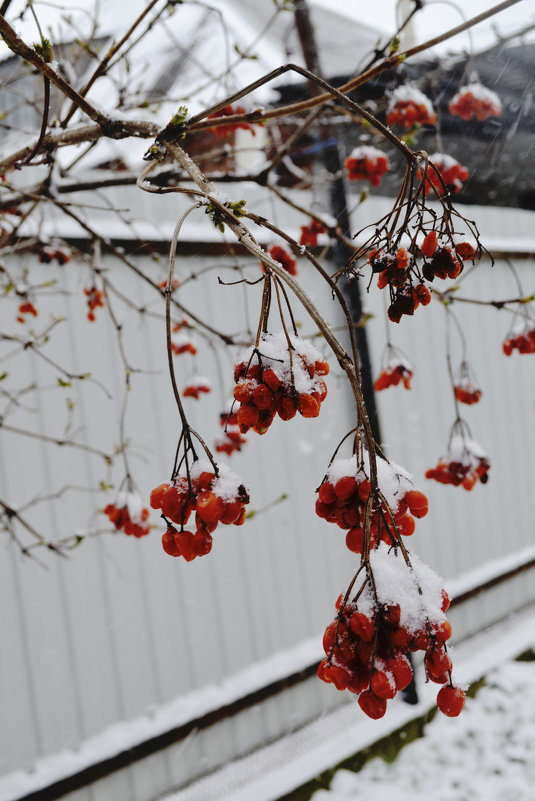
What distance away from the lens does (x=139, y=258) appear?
2611mm

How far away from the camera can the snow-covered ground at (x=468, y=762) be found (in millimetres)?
2645

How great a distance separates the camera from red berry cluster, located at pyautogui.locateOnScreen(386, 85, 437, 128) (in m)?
1.70

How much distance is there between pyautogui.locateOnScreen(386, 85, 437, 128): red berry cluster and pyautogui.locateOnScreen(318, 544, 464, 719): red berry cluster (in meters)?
1.40

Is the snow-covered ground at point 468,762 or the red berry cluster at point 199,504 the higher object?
the red berry cluster at point 199,504

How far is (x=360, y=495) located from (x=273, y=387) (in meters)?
0.17

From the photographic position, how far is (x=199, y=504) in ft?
2.34

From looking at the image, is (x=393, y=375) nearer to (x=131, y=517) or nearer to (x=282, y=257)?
(x=282, y=257)

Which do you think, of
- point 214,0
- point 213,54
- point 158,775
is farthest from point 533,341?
point 214,0

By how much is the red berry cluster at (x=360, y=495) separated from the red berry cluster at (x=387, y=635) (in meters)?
0.08

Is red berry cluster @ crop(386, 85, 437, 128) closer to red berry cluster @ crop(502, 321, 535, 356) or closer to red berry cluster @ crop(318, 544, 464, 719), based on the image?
red berry cluster @ crop(502, 321, 535, 356)

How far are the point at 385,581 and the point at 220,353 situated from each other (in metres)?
2.33

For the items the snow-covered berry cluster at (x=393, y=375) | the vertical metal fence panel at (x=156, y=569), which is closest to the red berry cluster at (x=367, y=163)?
the snow-covered berry cluster at (x=393, y=375)

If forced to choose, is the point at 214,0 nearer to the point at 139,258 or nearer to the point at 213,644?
the point at 139,258

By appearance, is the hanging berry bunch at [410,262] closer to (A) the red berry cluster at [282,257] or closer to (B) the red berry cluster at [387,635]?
(B) the red berry cluster at [387,635]
